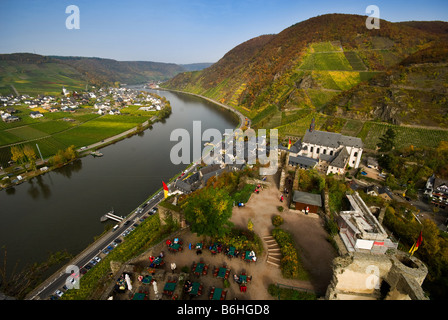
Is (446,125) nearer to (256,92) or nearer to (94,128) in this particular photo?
(256,92)

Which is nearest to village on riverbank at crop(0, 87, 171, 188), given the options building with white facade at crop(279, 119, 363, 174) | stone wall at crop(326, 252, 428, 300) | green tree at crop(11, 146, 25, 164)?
green tree at crop(11, 146, 25, 164)

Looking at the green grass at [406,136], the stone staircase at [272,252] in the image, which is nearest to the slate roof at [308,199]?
the stone staircase at [272,252]

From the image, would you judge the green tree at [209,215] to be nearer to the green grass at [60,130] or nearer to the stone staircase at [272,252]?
the stone staircase at [272,252]

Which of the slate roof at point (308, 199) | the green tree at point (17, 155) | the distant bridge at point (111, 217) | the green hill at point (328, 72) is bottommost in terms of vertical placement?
the distant bridge at point (111, 217)

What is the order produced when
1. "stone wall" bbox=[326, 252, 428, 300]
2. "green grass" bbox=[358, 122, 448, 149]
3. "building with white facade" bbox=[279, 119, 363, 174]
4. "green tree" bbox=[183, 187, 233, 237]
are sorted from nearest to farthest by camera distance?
"stone wall" bbox=[326, 252, 428, 300] < "green tree" bbox=[183, 187, 233, 237] < "building with white facade" bbox=[279, 119, 363, 174] < "green grass" bbox=[358, 122, 448, 149]

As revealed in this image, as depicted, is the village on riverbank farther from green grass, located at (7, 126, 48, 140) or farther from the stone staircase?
the stone staircase

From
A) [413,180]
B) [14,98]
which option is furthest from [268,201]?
[14,98]
